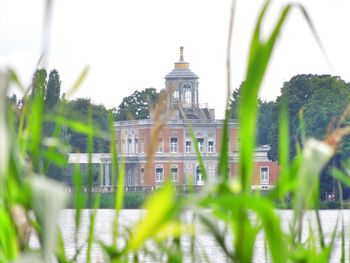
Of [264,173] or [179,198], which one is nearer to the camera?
[179,198]

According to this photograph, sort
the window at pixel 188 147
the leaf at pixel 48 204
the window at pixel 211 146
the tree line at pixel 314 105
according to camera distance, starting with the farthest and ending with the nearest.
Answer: the window at pixel 211 146 < the window at pixel 188 147 < the tree line at pixel 314 105 < the leaf at pixel 48 204

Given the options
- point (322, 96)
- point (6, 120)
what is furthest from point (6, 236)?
point (322, 96)

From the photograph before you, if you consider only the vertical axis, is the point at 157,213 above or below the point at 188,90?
below

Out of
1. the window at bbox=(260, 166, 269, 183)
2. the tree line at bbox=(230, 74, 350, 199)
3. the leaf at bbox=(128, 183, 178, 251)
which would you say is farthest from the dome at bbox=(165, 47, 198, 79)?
the leaf at bbox=(128, 183, 178, 251)

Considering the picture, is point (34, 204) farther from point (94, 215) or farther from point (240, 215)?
point (94, 215)

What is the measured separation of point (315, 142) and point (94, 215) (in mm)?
554

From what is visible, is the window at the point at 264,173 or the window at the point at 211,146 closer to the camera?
the window at the point at 264,173

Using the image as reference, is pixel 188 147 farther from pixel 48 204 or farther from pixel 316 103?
pixel 48 204

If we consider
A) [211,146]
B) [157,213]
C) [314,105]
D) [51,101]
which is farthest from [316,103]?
[157,213]

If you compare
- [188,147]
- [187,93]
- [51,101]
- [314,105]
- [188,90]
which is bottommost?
[188,147]

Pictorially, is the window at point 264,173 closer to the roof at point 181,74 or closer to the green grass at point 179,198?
the roof at point 181,74

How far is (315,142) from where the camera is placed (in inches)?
55.0

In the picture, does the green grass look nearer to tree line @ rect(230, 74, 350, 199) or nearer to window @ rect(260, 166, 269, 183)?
tree line @ rect(230, 74, 350, 199)

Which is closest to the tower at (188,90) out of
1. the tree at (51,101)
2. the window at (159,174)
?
the window at (159,174)
